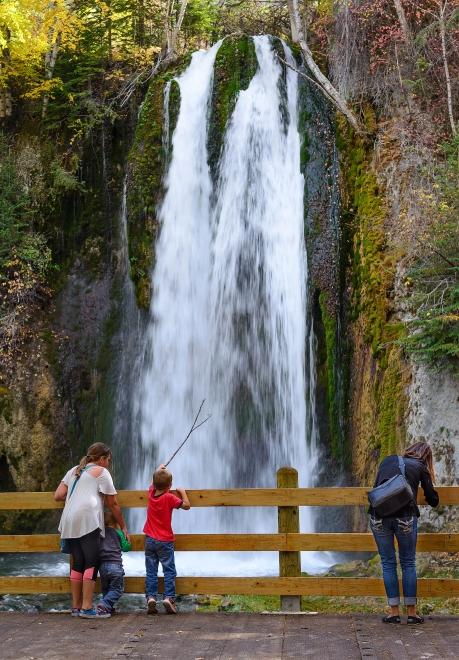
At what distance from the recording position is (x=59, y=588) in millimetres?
6898

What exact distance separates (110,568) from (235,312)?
8082mm

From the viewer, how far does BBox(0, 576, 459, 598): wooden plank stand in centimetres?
647

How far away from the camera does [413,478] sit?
6.22 metres

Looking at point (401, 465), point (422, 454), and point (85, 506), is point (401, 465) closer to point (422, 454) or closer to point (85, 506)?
point (422, 454)

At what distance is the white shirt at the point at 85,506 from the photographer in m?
6.46

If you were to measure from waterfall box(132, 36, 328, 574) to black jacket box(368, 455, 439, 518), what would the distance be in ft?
20.2

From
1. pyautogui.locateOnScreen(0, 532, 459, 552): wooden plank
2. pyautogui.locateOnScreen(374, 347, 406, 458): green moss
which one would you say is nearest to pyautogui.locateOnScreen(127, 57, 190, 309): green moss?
pyautogui.locateOnScreen(374, 347, 406, 458): green moss

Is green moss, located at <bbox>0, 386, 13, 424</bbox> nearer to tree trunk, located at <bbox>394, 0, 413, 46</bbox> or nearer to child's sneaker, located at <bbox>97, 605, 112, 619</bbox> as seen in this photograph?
child's sneaker, located at <bbox>97, 605, 112, 619</bbox>

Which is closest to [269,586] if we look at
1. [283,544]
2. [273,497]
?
[283,544]

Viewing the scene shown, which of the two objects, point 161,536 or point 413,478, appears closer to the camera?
point 413,478

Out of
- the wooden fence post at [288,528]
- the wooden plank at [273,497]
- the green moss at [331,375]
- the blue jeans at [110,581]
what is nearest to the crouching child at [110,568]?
the blue jeans at [110,581]

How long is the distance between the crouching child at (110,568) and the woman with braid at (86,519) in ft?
0.19

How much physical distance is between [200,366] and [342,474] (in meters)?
3.36

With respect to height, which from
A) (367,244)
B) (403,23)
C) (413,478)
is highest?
(403,23)
